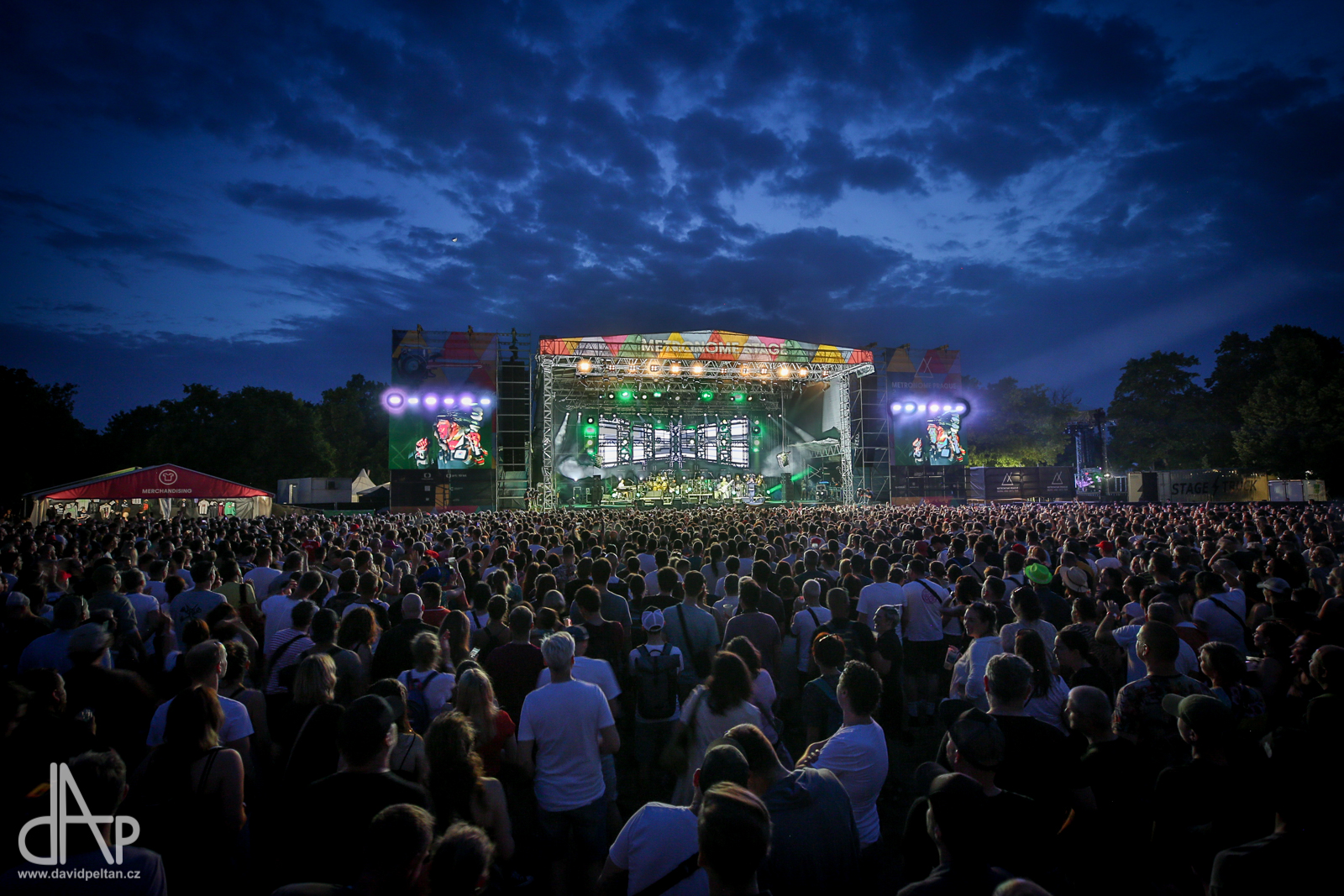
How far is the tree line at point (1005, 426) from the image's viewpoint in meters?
33.2

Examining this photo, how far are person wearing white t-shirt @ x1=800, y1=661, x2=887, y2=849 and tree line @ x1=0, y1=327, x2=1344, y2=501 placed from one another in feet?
136

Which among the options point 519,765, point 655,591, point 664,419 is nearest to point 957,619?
point 655,591

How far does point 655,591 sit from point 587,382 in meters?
23.8

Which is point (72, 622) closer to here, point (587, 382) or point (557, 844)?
point (557, 844)

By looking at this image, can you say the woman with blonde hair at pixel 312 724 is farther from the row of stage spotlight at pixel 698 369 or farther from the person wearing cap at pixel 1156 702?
the row of stage spotlight at pixel 698 369

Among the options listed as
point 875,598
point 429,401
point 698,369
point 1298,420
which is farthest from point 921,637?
point 1298,420

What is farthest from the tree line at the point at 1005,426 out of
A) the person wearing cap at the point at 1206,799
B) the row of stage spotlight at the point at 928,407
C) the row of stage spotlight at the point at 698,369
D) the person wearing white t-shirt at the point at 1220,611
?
the person wearing cap at the point at 1206,799

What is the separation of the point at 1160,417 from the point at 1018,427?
10.6 metres

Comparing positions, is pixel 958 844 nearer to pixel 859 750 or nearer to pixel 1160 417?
pixel 859 750

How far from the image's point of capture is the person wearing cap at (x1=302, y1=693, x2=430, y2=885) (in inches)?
81.0

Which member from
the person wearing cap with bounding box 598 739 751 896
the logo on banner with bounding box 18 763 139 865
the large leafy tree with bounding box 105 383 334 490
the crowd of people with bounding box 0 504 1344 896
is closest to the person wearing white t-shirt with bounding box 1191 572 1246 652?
the crowd of people with bounding box 0 504 1344 896

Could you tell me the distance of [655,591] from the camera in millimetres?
6371

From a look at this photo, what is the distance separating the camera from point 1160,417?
165 ft

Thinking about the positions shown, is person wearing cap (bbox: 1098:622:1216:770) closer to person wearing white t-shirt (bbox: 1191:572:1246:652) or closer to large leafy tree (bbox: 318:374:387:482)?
person wearing white t-shirt (bbox: 1191:572:1246:652)
